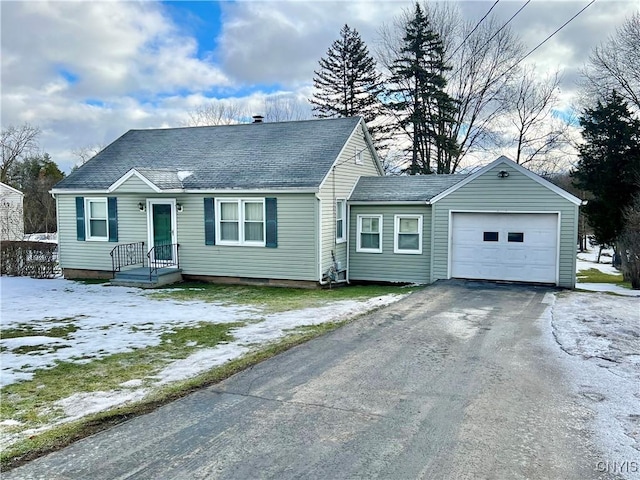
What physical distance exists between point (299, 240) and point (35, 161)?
43.3 metres

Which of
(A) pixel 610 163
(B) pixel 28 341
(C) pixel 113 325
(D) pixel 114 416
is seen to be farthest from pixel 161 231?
(A) pixel 610 163

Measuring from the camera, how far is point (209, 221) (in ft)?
48.7

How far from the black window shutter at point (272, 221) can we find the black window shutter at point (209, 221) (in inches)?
69.7

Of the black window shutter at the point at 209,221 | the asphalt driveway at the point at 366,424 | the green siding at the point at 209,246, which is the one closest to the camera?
the asphalt driveway at the point at 366,424

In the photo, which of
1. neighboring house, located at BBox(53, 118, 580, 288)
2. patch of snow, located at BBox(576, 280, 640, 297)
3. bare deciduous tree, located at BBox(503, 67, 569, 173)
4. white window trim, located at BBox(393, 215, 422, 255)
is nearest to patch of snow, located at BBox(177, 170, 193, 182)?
neighboring house, located at BBox(53, 118, 580, 288)

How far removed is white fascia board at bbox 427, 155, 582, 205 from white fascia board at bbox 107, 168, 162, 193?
822 cm

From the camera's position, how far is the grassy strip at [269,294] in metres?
11.2

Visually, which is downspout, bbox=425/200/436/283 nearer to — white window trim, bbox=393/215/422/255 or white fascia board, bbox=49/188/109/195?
white window trim, bbox=393/215/422/255

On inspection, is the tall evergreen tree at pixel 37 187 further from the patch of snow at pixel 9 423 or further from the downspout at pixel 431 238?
the patch of snow at pixel 9 423

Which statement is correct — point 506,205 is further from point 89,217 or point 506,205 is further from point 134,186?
point 89,217

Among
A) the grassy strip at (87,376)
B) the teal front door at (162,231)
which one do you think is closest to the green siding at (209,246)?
the teal front door at (162,231)

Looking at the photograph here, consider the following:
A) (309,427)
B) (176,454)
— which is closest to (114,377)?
(176,454)

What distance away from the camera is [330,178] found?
47.6 feet

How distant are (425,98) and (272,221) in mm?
18131
